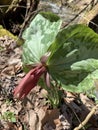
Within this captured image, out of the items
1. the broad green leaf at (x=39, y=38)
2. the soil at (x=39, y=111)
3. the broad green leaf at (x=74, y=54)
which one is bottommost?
the soil at (x=39, y=111)

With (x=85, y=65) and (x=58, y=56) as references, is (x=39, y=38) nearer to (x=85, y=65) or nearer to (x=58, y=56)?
(x=58, y=56)

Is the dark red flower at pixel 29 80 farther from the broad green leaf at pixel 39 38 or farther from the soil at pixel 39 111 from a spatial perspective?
the soil at pixel 39 111

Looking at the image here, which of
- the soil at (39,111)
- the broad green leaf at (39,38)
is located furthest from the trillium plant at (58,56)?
the soil at (39,111)

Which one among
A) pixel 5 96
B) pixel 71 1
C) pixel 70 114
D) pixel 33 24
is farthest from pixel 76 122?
pixel 71 1

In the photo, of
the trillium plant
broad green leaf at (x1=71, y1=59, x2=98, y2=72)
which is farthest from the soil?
broad green leaf at (x1=71, y1=59, x2=98, y2=72)

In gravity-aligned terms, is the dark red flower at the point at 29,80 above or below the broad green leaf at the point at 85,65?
above

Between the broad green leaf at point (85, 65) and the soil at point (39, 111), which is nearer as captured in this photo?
the broad green leaf at point (85, 65)

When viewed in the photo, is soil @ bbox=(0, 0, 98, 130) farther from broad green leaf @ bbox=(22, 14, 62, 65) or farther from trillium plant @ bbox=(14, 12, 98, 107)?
broad green leaf @ bbox=(22, 14, 62, 65)
